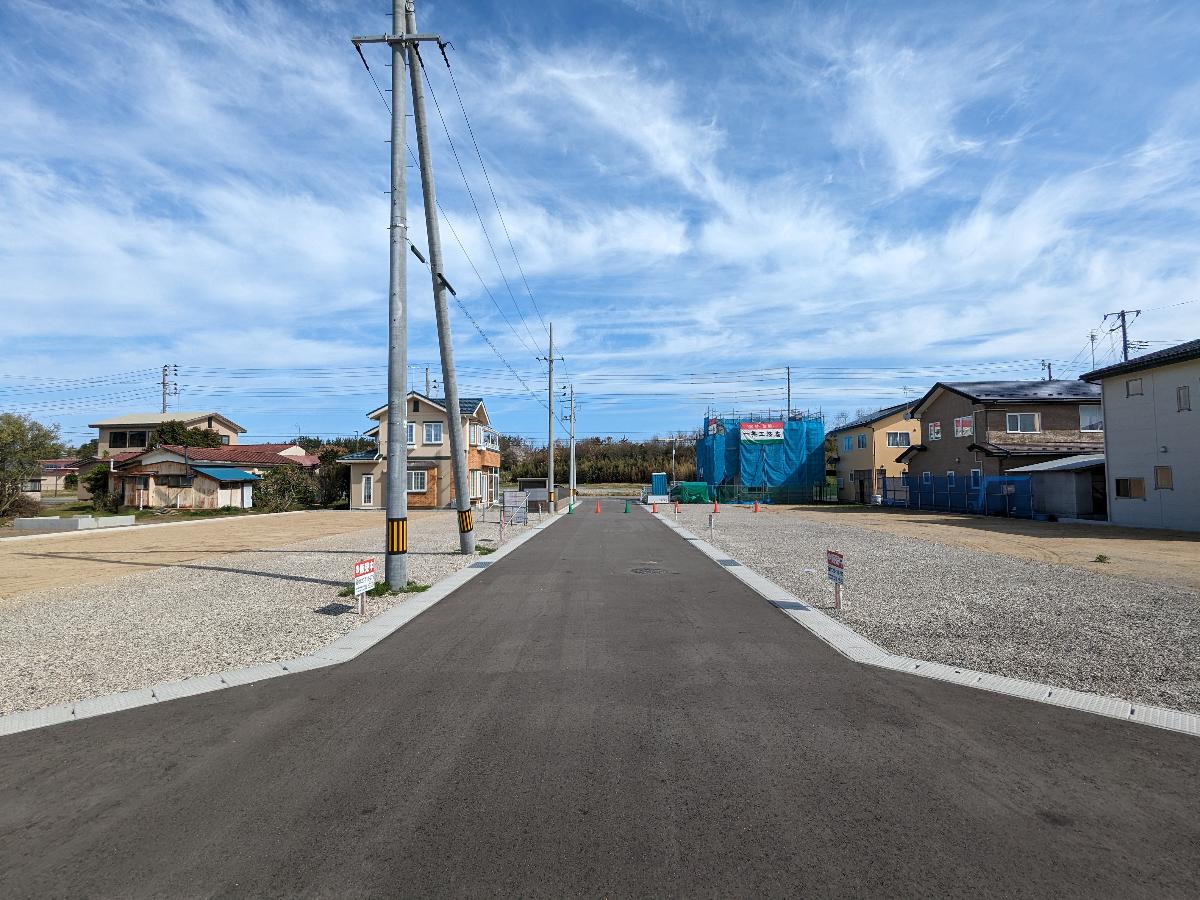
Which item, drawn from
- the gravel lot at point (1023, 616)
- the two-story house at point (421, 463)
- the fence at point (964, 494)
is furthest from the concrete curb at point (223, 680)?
the two-story house at point (421, 463)

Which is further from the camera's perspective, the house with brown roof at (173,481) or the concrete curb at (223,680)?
the house with brown roof at (173,481)

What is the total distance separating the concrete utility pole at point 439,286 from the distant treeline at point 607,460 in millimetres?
61679

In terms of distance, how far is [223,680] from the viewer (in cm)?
671

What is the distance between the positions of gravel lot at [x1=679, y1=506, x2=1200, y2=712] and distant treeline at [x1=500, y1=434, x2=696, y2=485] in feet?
212

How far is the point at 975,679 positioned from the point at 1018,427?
36.7 metres

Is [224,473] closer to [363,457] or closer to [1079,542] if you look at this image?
[363,457]

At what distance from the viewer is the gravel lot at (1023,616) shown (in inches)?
268

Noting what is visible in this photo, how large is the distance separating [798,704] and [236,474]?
4370cm

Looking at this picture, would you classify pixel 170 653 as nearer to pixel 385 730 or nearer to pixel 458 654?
pixel 458 654

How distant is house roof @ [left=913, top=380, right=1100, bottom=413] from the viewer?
3775 centimetres

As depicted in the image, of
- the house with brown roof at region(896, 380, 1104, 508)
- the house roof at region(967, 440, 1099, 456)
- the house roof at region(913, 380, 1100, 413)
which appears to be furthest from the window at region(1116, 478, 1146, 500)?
the house roof at region(913, 380, 1100, 413)

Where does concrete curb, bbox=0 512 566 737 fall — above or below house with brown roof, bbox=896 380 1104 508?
below

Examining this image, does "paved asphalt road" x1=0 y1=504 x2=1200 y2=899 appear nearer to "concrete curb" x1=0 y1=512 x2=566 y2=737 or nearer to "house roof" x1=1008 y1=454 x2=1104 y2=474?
"concrete curb" x1=0 y1=512 x2=566 y2=737

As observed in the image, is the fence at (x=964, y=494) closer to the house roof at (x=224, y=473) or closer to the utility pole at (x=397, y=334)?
the utility pole at (x=397, y=334)
